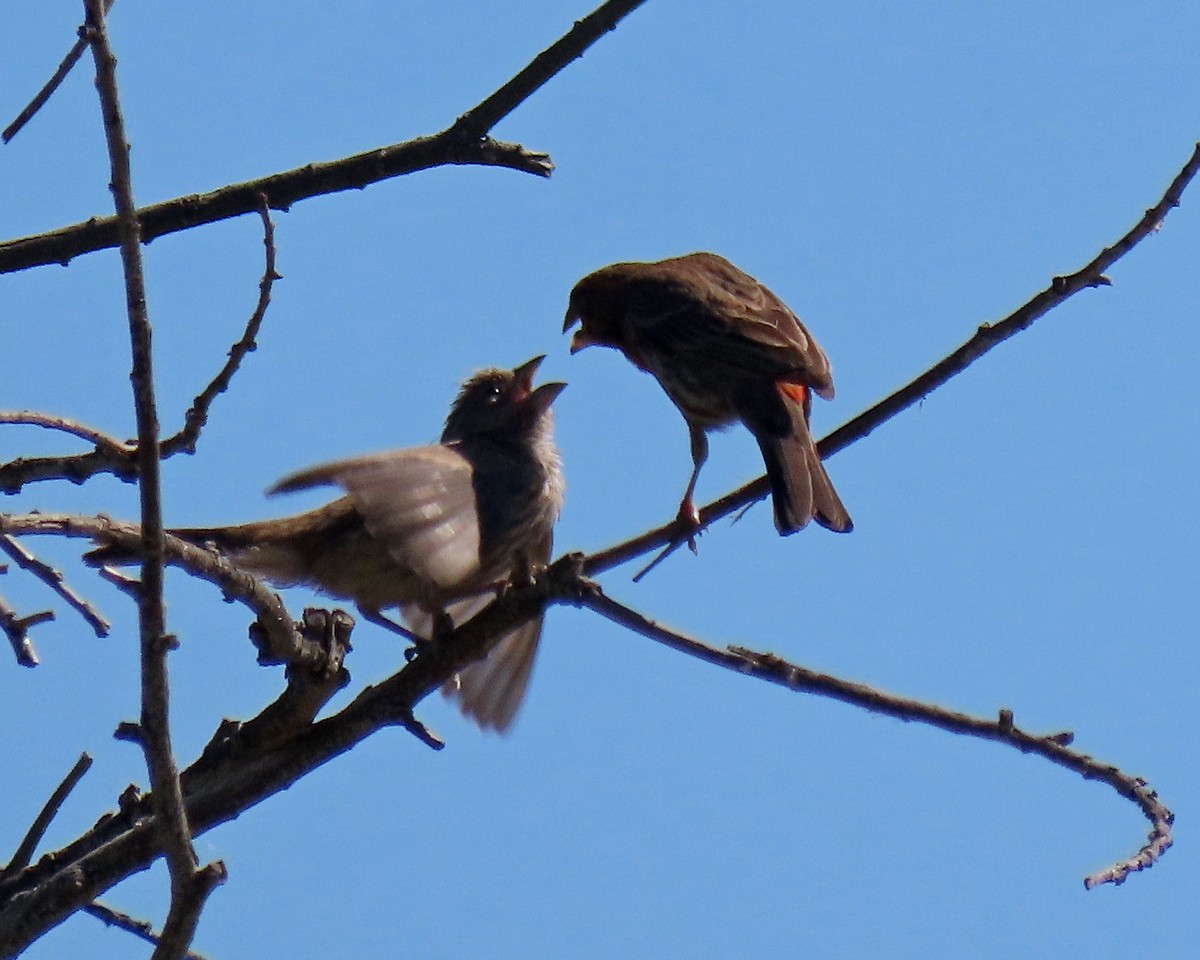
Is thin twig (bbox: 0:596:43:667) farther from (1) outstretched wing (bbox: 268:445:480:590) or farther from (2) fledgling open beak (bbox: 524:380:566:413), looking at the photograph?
(2) fledgling open beak (bbox: 524:380:566:413)

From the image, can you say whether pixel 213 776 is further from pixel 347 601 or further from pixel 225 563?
pixel 347 601

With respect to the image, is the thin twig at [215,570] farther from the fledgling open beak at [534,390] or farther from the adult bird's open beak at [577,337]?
the adult bird's open beak at [577,337]

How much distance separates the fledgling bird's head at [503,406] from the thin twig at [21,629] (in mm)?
3994

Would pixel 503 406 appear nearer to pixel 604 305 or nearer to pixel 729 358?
pixel 604 305

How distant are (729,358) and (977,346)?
9.49 ft

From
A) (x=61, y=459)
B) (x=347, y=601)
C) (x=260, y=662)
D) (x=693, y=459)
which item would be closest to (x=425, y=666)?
(x=260, y=662)

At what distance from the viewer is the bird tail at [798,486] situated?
636 cm

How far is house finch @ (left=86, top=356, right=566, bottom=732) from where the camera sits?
6383mm

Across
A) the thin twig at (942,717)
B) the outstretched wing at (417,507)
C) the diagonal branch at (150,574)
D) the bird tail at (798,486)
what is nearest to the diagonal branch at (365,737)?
the thin twig at (942,717)

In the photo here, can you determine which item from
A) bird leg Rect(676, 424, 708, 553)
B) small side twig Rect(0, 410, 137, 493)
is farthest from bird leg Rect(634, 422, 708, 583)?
small side twig Rect(0, 410, 137, 493)

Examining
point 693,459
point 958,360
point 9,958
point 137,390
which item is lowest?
point 9,958

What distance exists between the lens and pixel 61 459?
4336 millimetres

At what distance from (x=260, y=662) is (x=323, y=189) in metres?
1.68

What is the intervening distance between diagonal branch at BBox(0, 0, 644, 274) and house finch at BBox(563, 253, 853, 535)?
1862 millimetres
